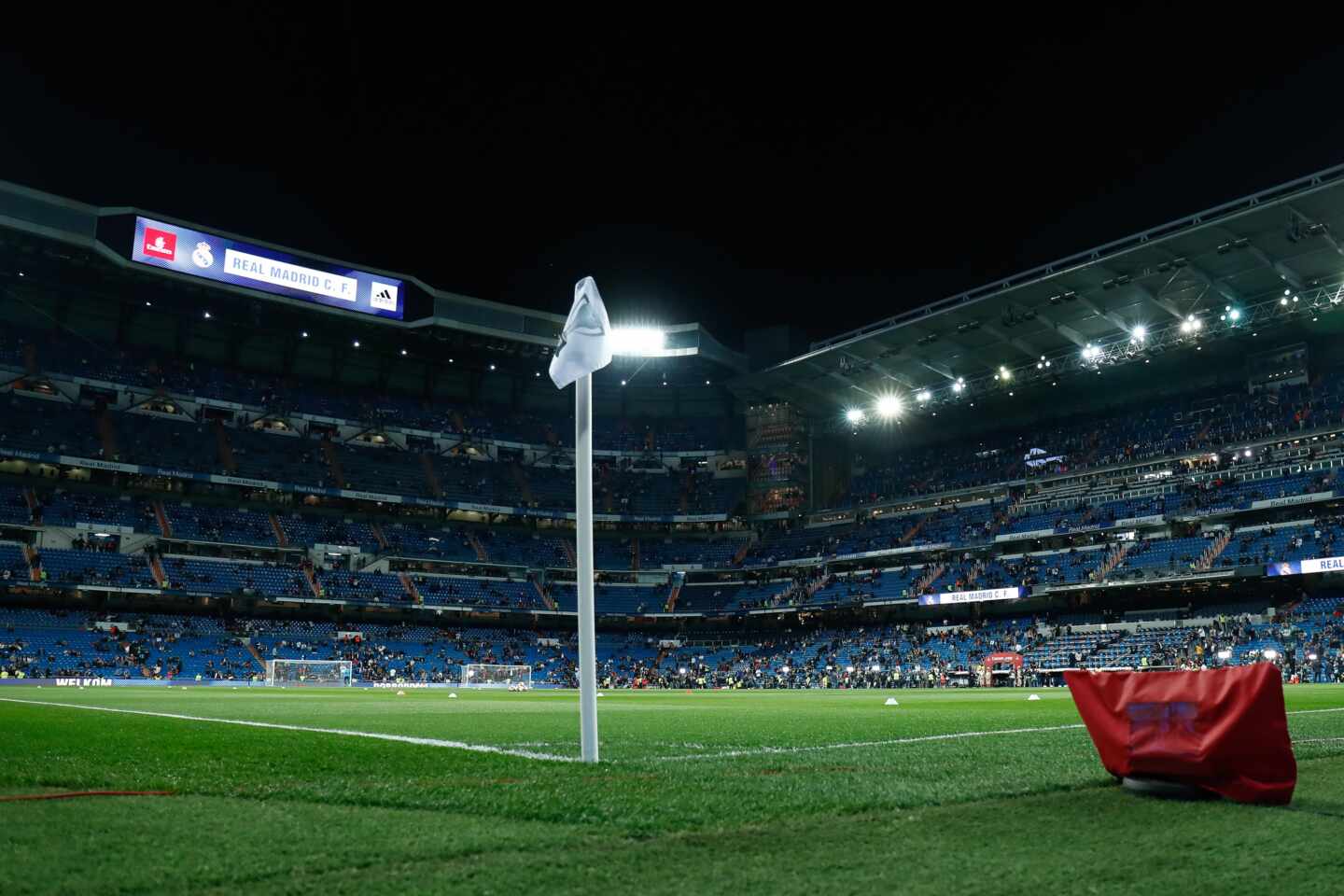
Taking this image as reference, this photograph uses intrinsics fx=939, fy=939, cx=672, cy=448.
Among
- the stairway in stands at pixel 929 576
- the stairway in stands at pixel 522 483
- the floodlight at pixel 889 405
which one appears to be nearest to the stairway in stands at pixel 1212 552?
the stairway in stands at pixel 929 576

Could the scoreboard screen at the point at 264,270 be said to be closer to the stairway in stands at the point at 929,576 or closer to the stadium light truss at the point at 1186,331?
the stairway in stands at the point at 929,576

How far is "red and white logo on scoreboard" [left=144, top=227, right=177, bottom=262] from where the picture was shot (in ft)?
153

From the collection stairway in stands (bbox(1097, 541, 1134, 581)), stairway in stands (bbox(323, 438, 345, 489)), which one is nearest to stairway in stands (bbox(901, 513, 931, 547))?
stairway in stands (bbox(1097, 541, 1134, 581))

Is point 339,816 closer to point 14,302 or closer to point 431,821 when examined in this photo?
point 431,821

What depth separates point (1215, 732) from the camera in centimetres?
446

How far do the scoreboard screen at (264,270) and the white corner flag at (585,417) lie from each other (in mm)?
47958

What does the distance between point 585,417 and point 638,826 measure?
3345 mm

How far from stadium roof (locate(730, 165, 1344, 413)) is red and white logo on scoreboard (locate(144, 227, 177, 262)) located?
33.9 m

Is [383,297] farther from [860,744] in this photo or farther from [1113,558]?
[860,744]

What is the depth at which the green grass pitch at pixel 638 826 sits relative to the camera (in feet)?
9.69

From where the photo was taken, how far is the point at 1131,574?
152ft

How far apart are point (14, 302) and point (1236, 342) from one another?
67.3 m

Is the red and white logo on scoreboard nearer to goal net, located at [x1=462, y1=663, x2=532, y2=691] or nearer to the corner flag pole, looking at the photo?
goal net, located at [x1=462, y1=663, x2=532, y2=691]

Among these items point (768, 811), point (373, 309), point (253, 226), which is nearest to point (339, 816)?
point (768, 811)
